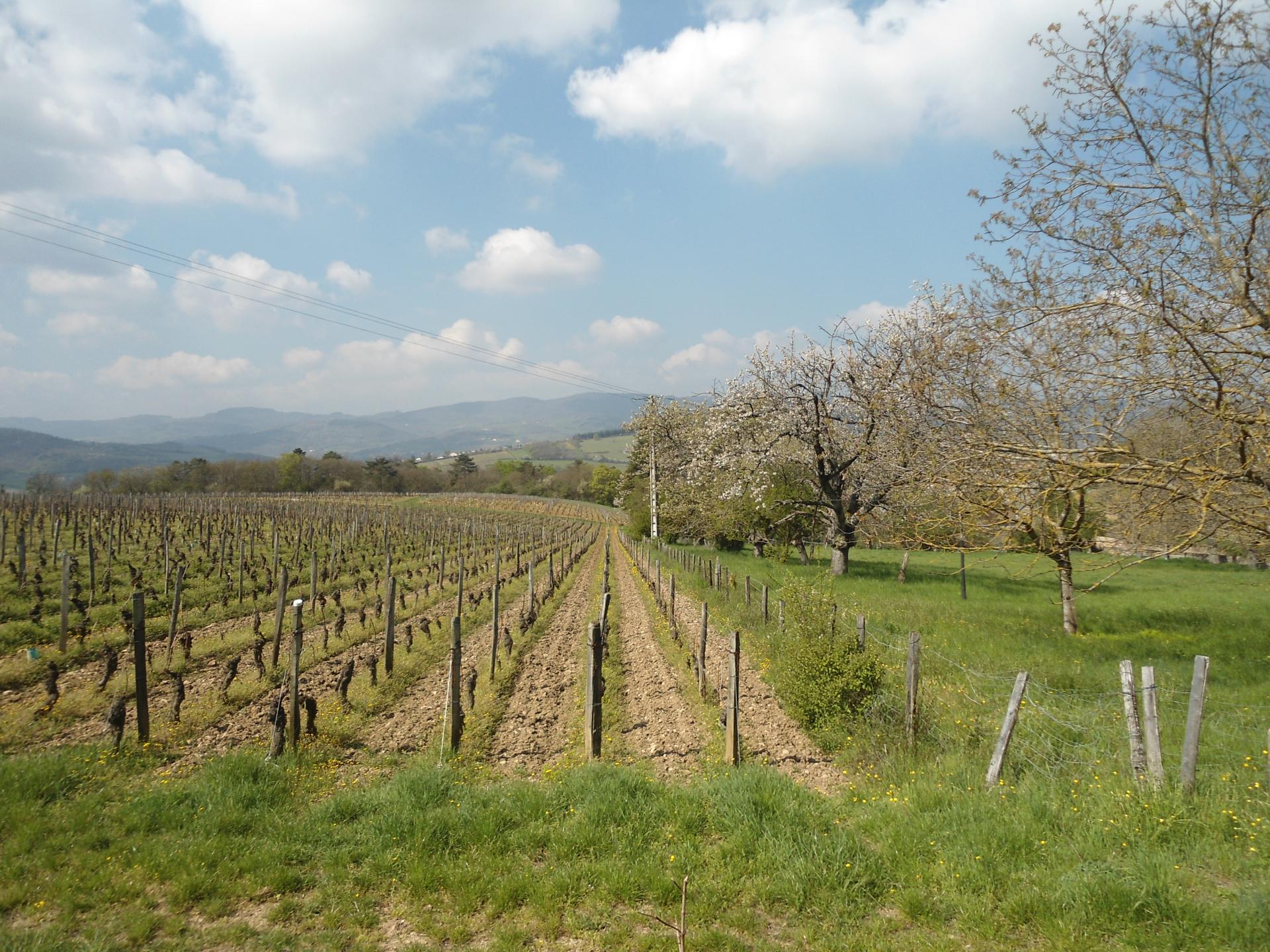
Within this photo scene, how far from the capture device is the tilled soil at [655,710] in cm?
823

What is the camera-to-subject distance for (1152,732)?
5.70 m

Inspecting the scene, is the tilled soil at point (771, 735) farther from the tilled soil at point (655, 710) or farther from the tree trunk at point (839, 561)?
the tree trunk at point (839, 561)

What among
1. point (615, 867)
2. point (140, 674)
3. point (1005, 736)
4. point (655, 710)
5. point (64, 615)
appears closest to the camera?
point (615, 867)

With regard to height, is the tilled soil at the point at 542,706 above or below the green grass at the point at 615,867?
below

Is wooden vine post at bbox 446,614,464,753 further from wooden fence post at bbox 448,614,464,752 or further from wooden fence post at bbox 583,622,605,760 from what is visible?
wooden fence post at bbox 583,622,605,760

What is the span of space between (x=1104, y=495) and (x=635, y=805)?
29.3 feet

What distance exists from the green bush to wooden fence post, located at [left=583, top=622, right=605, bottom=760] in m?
2.97

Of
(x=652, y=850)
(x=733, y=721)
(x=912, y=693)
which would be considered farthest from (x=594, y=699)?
(x=912, y=693)

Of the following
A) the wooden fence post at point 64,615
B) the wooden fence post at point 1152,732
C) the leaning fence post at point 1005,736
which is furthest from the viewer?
the wooden fence post at point 64,615

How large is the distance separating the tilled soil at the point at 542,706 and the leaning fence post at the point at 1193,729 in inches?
266

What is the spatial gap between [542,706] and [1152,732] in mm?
8123

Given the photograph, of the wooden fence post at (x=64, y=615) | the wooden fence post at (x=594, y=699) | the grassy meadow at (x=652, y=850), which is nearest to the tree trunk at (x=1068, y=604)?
the grassy meadow at (x=652, y=850)

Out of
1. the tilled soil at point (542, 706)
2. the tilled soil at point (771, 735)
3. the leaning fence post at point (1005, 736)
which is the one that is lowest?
the tilled soil at point (542, 706)

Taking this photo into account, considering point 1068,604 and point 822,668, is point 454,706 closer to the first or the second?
point 822,668
